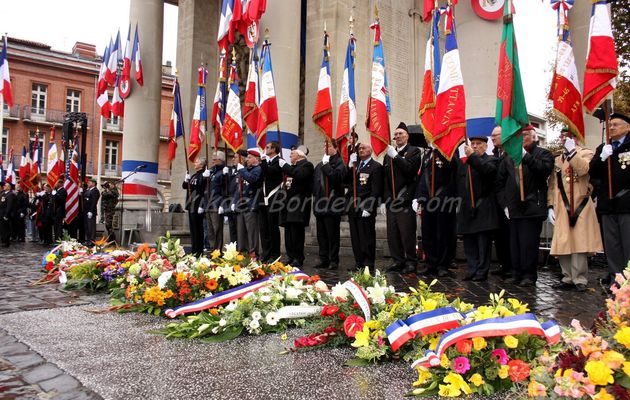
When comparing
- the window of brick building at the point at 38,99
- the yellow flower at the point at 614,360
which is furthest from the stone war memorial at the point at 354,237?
the window of brick building at the point at 38,99

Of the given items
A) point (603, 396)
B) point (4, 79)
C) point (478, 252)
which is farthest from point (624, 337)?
point (4, 79)

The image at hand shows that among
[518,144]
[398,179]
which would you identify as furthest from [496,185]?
[398,179]

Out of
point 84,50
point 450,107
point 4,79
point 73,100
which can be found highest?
point 84,50

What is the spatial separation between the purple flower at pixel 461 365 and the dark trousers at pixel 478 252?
14.8ft

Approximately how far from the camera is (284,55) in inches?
461

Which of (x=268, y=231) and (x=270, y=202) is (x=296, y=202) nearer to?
(x=270, y=202)

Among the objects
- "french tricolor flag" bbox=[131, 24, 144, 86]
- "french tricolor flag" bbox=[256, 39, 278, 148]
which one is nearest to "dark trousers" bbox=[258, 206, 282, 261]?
"french tricolor flag" bbox=[256, 39, 278, 148]

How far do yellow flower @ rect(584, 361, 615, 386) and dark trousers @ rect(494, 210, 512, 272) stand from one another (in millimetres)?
6035

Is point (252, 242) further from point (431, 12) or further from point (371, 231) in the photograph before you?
point (431, 12)

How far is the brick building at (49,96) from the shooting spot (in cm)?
3922

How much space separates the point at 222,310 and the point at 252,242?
4953 mm

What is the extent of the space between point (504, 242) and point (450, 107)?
2.34 m

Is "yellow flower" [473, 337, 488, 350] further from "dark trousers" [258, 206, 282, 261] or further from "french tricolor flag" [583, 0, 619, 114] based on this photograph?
"dark trousers" [258, 206, 282, 261]

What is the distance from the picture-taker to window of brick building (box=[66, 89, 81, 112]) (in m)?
41.9
